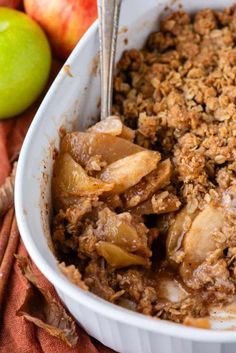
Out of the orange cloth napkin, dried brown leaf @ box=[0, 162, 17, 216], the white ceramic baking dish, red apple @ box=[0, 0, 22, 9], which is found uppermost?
red apple @ box=[0, 0, 22, 9]

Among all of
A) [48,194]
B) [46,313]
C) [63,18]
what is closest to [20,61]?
[63,18]

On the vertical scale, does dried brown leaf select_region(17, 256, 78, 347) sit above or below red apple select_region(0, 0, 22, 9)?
below

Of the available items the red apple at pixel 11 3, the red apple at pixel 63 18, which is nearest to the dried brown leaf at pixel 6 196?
the red apple at pixel 63 18

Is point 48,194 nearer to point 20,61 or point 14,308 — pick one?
point 14,308

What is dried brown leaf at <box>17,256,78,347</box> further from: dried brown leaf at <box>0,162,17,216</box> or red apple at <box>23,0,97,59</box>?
red apple at <box>23,0,97,59</box>

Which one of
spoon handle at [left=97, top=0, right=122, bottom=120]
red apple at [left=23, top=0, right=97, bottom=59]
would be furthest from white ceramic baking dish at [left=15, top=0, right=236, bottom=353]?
red apple at [left=23, top=0, right=97, bottom=59]
